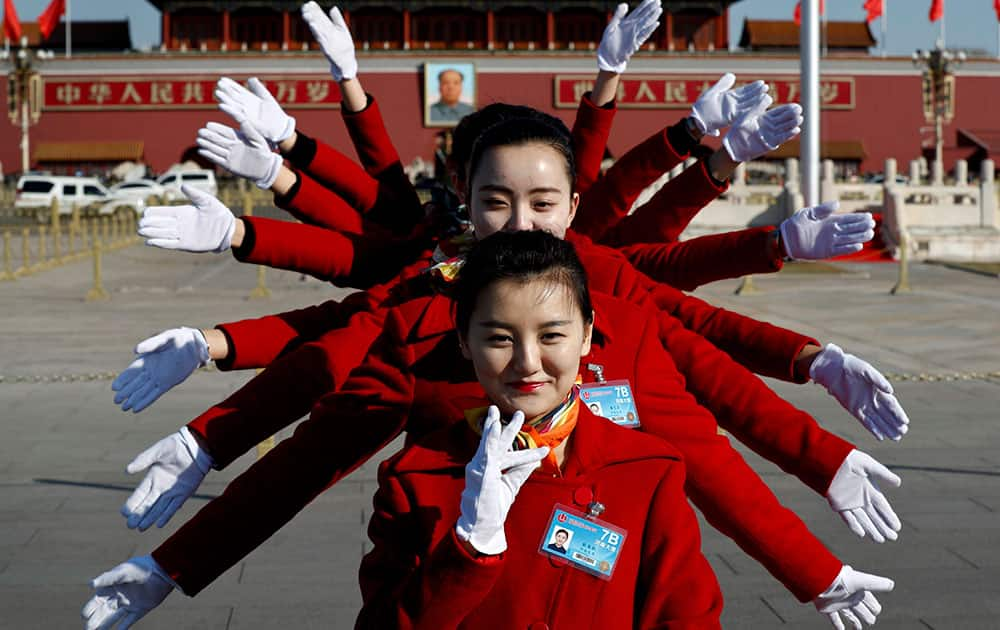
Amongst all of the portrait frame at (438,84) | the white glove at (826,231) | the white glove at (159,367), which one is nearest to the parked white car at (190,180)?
the portrait frame at (438,84)

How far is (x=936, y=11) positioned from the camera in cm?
3456

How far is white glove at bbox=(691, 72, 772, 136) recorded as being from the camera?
11.4ft

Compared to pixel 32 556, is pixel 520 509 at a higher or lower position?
higher

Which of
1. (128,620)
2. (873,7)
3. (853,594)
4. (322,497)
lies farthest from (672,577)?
(873,7)

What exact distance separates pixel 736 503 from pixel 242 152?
1.47 meters

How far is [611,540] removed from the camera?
6.90ft

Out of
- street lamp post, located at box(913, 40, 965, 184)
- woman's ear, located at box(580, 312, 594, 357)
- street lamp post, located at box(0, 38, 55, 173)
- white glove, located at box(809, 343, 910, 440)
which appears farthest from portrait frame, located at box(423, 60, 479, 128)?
woman's ear, located at box(580, 312, 594, 357)

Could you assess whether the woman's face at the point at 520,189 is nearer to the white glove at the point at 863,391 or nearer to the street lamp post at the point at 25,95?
the white glove at the point at 863,391

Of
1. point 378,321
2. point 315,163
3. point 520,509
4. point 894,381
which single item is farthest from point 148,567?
point 894,381

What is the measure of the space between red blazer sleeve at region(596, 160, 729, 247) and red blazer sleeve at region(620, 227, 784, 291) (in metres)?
0.13

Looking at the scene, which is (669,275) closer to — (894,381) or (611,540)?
(611,540)

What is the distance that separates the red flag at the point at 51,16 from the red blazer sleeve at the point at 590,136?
3611cm

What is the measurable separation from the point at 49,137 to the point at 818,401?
34.9 meters

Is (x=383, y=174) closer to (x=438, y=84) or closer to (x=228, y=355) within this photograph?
(x=228, y=355)
